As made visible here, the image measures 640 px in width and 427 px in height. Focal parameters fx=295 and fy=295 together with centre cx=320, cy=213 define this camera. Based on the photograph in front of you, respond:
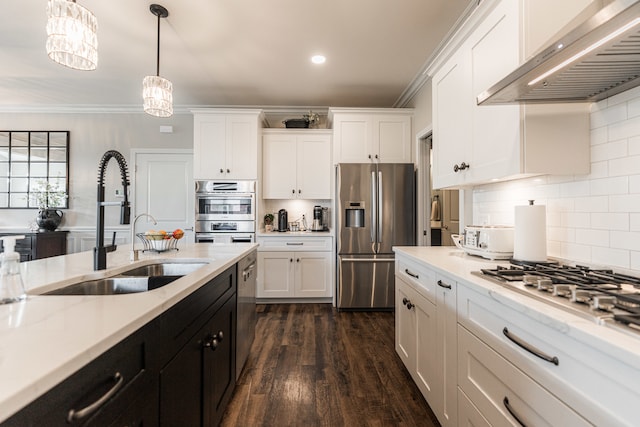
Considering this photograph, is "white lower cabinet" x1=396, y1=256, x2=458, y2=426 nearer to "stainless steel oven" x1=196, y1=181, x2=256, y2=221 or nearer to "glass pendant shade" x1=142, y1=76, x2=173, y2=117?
"glass pendant shade" x1=142, y1=76, x2=173, y2=117

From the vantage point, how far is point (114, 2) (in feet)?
7.38

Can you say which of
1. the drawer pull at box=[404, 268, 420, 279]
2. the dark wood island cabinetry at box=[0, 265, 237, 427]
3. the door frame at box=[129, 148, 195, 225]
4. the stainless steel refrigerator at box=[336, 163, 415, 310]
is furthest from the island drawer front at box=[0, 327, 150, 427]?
the door frame at box=[129, 148, 195, 225]

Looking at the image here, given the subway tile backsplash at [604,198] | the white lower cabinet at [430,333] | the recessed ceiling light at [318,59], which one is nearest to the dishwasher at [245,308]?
the white lower cabinet at [430,333]

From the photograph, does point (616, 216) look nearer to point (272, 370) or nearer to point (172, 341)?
point (172, 341)

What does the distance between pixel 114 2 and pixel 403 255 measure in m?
2.89

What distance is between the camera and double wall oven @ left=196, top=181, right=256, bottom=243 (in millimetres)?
3777

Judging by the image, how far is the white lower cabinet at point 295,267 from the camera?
3.77 metres

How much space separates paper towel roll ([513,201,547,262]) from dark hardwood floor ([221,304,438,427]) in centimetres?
108

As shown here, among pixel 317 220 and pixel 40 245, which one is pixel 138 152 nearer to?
pixel 40 245

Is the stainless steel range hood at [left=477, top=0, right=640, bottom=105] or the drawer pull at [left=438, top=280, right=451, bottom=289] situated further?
the drawer pull at [left=438, top=280, right=451, bottom=289]

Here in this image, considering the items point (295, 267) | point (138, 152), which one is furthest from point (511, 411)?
point (138, 152)

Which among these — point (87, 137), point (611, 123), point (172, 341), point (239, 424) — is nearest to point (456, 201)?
point (611, 123)

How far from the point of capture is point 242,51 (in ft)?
9.53

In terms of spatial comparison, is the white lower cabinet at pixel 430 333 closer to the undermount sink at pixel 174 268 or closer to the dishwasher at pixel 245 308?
the dishwasher at pixel 245 308
